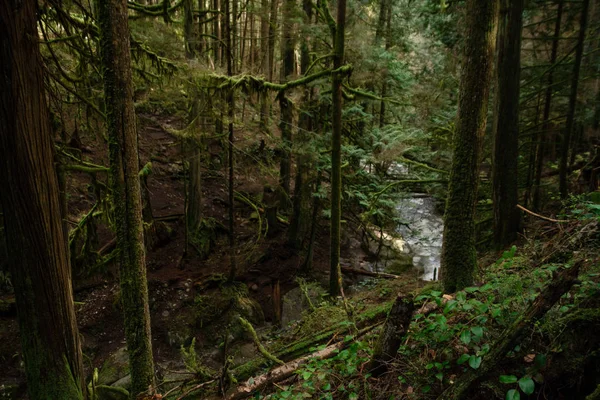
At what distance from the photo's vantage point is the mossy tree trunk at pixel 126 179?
13.2 feet

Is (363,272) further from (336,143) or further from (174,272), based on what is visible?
(174,272)

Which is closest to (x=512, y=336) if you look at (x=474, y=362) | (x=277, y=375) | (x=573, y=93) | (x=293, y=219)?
(x=474, y=362)

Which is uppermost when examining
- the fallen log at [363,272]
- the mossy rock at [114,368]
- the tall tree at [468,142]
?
the tall tree at [468,142]

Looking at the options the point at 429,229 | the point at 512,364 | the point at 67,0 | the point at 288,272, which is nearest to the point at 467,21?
the point at 512,364

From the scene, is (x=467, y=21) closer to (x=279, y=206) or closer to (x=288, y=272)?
(x=288, y=272)

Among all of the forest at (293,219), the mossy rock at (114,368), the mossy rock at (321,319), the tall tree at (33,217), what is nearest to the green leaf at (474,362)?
the forest at (293,219)

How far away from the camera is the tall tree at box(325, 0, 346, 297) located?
8.25 m

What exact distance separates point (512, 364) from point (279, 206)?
40.5ft

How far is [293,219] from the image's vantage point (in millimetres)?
13281

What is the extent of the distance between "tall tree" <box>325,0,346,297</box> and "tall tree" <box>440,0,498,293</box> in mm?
3733

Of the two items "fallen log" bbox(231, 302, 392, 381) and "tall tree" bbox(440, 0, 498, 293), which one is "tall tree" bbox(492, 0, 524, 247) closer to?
"tall tree" bbox(440, 0, 498, 293)

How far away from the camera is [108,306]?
9.69 metres

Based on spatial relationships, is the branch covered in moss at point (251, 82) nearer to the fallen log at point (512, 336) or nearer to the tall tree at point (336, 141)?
the tall tree at point (336, 141)

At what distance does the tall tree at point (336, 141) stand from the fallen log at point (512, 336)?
5.80 metres
